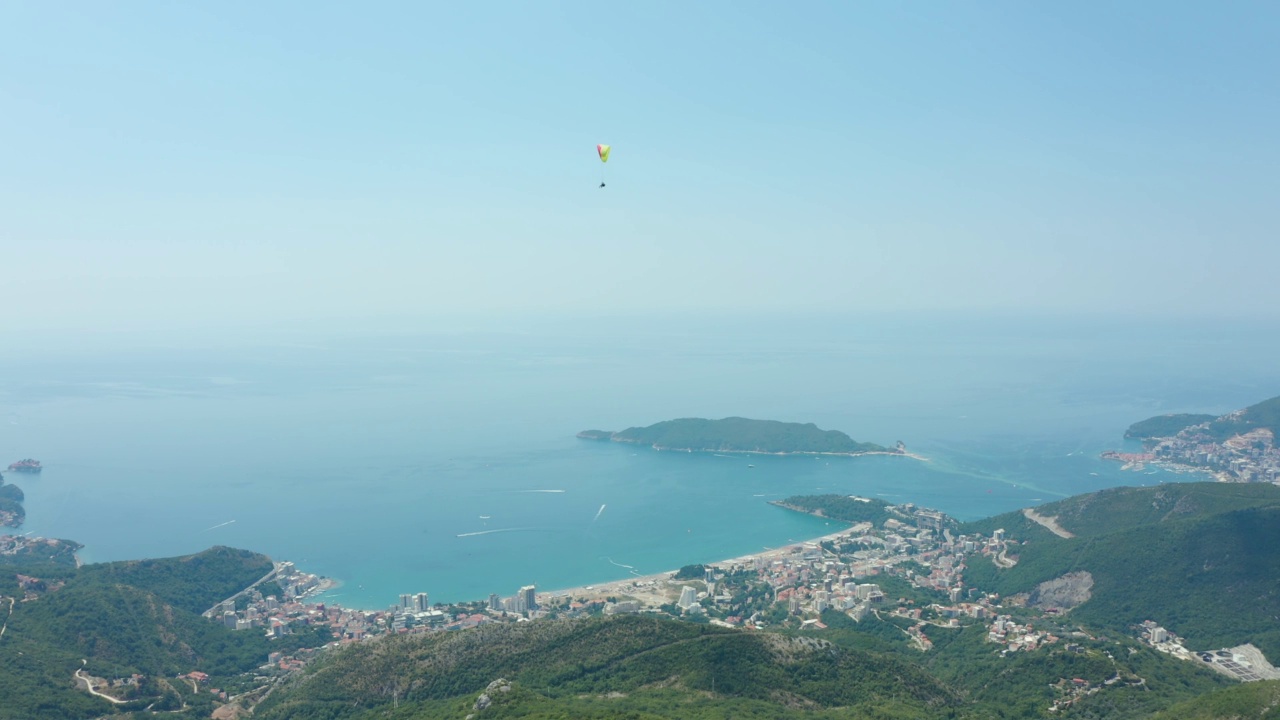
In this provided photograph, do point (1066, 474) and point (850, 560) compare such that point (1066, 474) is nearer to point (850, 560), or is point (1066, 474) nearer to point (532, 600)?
point (850, 560)

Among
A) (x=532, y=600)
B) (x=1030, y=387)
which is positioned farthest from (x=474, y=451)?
(x=1030, y=387)

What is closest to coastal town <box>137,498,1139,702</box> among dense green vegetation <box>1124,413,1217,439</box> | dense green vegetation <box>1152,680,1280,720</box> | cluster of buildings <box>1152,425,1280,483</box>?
dense green vegetation <box>1152,680,1280,720</box>

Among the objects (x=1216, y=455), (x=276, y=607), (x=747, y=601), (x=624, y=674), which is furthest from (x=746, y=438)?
(x=624, y=674)

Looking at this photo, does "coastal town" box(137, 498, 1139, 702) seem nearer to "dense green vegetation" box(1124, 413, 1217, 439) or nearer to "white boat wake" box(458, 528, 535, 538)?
"white boat wake" box(458, 528, 535, 538)

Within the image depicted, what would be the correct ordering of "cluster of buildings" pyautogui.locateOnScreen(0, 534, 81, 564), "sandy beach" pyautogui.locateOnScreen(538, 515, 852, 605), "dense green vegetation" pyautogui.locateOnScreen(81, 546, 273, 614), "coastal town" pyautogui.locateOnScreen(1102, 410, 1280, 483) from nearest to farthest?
"dense green vegetation" pyautogui.locateOnScreen(81, 546, 273, 614) → "sandy beach" pyautogui.locateOnScreen(538, 515, 852, 605) → "cluster of buildings" pyautogui.locateOnScreen(0, 534, 81, 564) → "coastal town" pyautogui.locateOnScreen(1102, 410, 1280, 483)

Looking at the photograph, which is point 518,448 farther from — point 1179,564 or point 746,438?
point 1179,564

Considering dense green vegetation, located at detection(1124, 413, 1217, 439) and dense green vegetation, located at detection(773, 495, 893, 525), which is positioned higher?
dense green vegetation, located at detection(1124, 413, 1217, 439)
